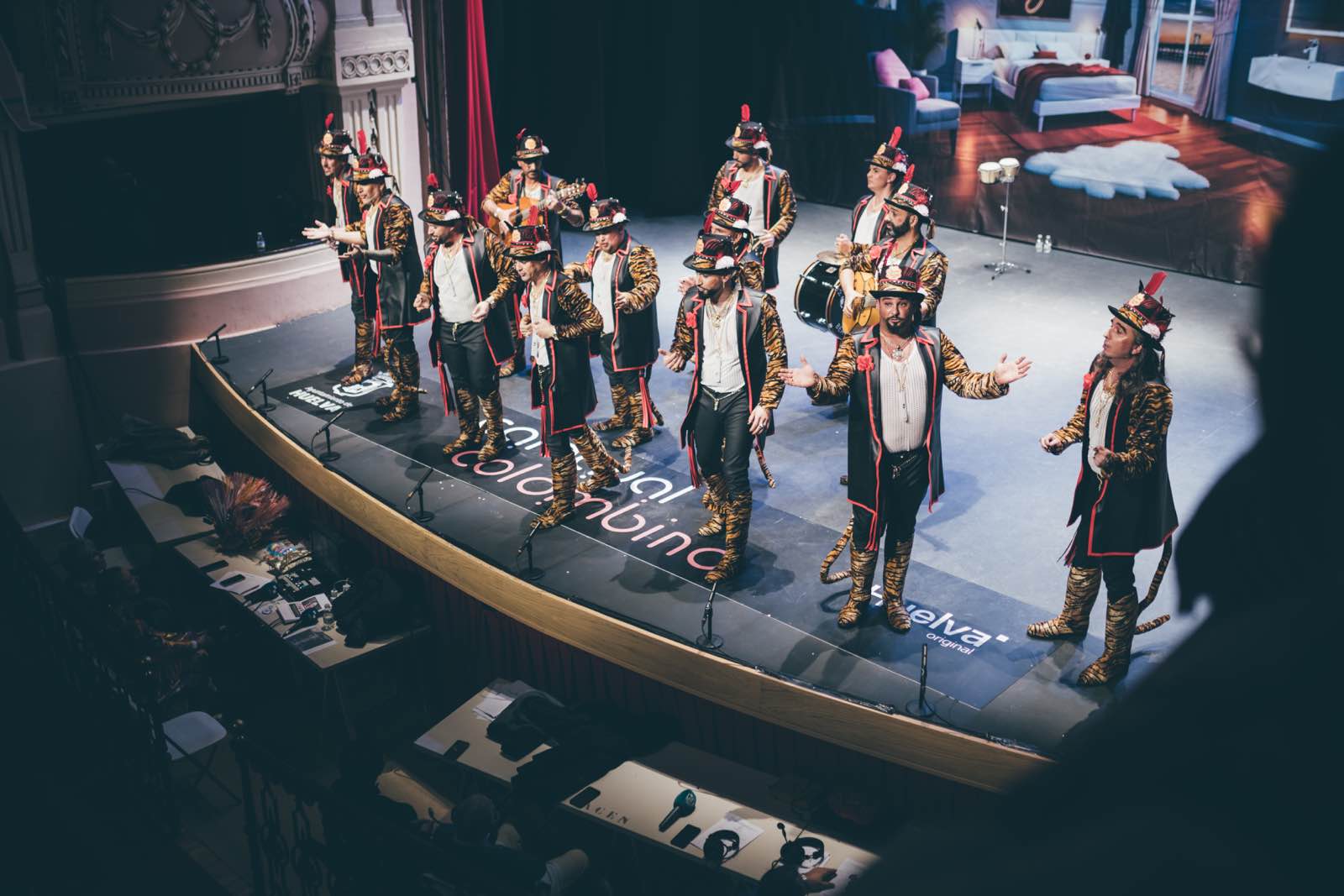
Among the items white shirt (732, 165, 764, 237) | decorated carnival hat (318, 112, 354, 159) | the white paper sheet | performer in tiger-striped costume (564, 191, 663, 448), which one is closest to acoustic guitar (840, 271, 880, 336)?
performer in tiger-striped costume (564, 191, 663, 448)

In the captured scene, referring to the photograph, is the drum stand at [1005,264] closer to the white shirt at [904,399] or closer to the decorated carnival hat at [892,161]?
the decorated carnival hat at [892,161]

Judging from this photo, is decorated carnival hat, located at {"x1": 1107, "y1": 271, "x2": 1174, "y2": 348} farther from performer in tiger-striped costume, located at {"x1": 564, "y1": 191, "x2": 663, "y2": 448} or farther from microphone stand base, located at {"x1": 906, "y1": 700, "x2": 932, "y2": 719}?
performer in tiger-striped costume, located at {"x1": 564, "y1": 191, "x2": 663, "y2": 448}

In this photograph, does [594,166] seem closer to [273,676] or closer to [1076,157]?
[1076,157]

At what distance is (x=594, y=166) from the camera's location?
12.2 m

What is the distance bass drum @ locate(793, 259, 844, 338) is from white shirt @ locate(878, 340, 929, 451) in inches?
79.1

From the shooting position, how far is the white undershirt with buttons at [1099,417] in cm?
488

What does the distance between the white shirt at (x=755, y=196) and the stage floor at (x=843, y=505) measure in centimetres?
98

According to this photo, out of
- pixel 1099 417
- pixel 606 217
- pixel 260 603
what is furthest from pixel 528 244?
pixel 1099 417

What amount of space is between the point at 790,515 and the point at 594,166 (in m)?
6.40

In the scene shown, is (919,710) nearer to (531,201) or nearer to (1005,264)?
(531,201)

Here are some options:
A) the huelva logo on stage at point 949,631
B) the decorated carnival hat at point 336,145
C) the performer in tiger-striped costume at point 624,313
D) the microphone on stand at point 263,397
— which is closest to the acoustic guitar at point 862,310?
the performer in tiger-striped costume at point 624,313

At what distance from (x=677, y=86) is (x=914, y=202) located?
18.5 ft

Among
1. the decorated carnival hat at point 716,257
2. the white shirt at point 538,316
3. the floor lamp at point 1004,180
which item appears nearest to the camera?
the decorated carnival hat at point 716,257

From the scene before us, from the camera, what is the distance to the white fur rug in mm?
10242
